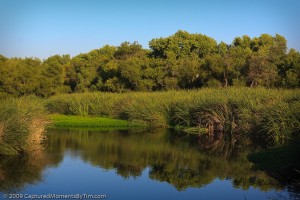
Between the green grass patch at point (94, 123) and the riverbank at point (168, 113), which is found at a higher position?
the riverbank at point (168, 113)

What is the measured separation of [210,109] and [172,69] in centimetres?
1736

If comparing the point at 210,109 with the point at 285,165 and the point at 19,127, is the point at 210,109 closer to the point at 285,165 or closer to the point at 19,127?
the point at 285,165

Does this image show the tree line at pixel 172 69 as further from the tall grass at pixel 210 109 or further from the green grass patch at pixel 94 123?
the green grass patch at pixel 94 123

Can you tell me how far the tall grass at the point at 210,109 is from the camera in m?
18.2

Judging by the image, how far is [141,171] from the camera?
14.7 meters

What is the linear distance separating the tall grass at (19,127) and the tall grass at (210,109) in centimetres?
972

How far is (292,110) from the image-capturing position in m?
17.8

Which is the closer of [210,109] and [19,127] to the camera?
[19,127]

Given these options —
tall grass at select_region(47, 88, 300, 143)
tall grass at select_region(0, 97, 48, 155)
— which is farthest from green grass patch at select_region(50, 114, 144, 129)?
tall grass at select_region(0, 97, 48, 155)

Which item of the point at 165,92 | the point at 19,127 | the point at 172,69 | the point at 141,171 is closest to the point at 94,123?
Answer: the point at 165,92

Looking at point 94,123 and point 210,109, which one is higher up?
point 210,109

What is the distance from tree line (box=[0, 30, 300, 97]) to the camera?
3584 cm

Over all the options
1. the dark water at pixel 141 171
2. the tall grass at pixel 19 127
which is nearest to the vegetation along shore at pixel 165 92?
the tall grass at pixel 19 127

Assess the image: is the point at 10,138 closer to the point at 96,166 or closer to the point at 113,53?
the point at 96,166
